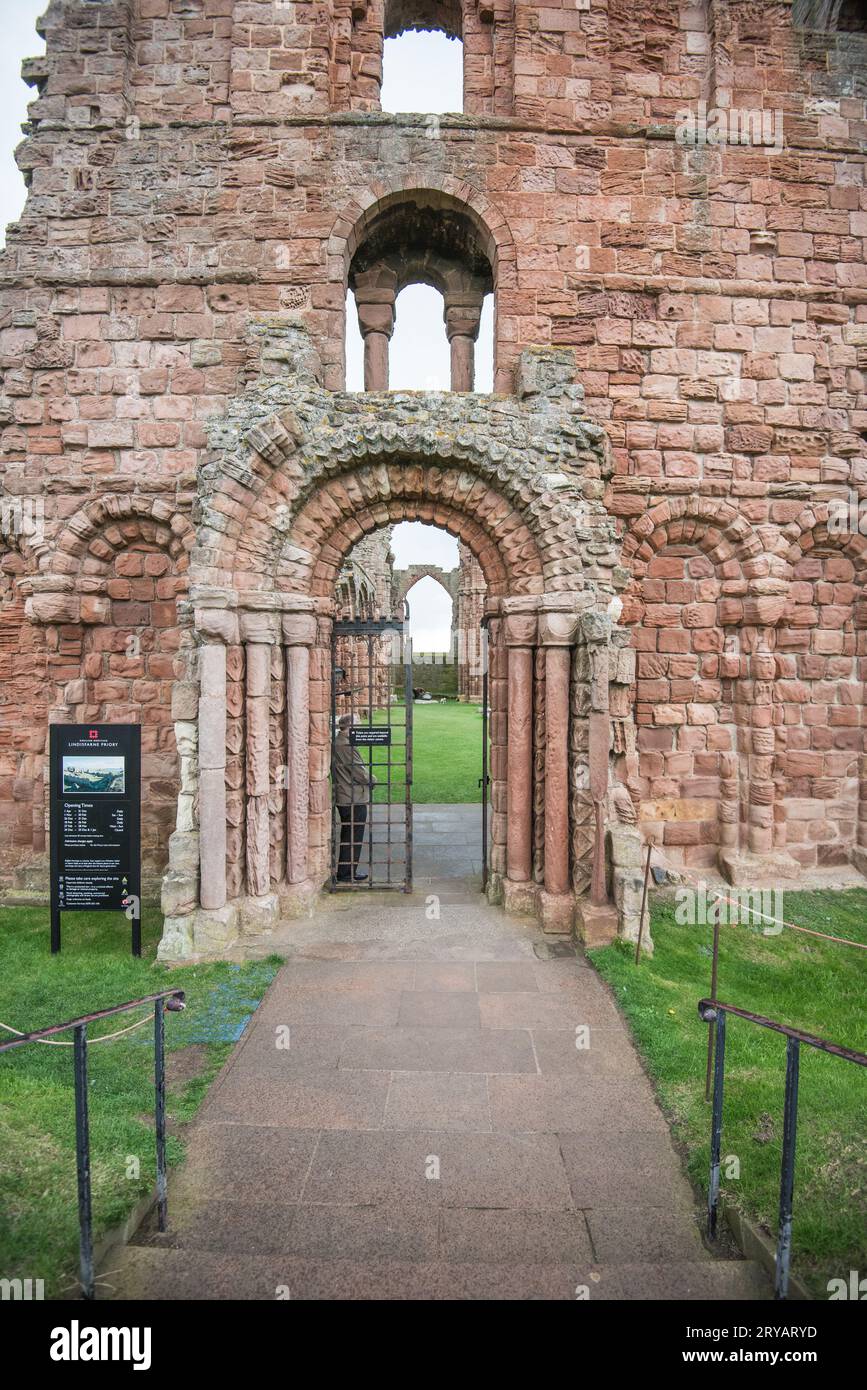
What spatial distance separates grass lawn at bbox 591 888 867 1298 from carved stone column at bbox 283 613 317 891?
116 inches

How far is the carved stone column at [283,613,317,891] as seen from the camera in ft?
22.3

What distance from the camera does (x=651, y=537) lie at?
25.3 feet

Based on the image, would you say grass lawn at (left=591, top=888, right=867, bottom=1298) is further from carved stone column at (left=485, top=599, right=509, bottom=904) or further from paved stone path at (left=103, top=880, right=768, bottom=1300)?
carved stone column at (left=485, top=599, right=509, bottom=904)

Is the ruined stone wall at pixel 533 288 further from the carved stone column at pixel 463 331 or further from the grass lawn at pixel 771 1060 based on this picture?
the grass lawn at pixel 771 1060

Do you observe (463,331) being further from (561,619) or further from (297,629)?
(297,629)

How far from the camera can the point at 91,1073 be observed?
13.8 feet

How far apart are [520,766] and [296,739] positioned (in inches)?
88.2

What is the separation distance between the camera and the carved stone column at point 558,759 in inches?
258

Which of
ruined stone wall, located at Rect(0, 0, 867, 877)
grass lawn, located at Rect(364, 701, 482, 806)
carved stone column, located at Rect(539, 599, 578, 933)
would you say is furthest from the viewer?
grass lawn, located at Rect(364, 701, 482, 806)

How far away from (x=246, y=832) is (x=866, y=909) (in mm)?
6586

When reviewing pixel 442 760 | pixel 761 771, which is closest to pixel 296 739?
pixel 761 771

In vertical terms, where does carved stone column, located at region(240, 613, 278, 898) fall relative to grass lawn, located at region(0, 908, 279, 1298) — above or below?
above

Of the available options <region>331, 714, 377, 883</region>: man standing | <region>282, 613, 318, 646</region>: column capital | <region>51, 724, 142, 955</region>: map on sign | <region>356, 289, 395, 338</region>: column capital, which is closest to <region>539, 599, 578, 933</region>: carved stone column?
<region>331, 714, 377, 883</region>: man standing

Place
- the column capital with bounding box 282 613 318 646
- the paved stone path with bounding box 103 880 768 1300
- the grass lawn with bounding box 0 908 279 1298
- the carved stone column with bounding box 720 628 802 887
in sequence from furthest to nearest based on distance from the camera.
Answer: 1. the carved stone column with bounding box 720 628 802 887
2. the column capital with bounding box 282 613 318 646
3. the grass lawn with bounding box 0 908 279 1298
4. the paved stone path with bounding box 103 880 768 1300
